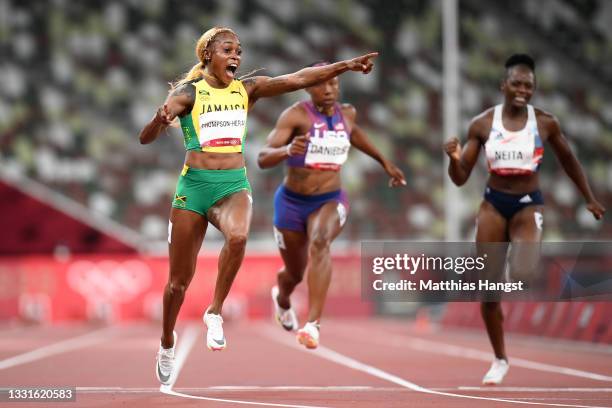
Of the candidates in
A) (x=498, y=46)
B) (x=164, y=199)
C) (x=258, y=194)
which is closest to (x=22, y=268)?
(x=164, y=199)

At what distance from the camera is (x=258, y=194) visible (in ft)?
101

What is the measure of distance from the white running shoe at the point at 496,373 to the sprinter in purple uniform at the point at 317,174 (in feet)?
5.10

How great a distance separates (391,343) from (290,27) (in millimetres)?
18131

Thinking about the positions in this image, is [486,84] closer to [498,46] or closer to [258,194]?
[498,46]

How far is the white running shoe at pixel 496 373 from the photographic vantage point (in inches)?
380

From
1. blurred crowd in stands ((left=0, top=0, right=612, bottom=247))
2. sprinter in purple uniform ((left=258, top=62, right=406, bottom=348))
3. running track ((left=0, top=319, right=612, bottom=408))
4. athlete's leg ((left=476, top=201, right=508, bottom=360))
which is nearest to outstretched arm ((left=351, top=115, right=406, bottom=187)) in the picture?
sprinter in purple uniform ((left=258, top=62, right=406, bottom=348))

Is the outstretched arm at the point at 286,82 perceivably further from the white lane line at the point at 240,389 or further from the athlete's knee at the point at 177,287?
the white lane line at the point at 240,389

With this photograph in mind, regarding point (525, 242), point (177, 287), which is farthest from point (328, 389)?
point (525, 242)

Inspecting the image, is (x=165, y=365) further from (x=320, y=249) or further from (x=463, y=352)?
(x=463, y=352)

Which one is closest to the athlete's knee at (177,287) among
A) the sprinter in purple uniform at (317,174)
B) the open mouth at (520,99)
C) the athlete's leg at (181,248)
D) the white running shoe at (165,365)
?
the athlete's leg at (181,248)

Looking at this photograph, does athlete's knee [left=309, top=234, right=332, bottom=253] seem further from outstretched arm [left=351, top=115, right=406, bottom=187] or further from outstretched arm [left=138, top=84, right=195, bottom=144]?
outstretched arm [left=138, top=84, right=195, bottom=144]

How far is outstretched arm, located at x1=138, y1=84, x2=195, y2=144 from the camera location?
7.92 metres

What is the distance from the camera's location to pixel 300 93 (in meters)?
32.4

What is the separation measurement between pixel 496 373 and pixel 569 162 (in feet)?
6.30
